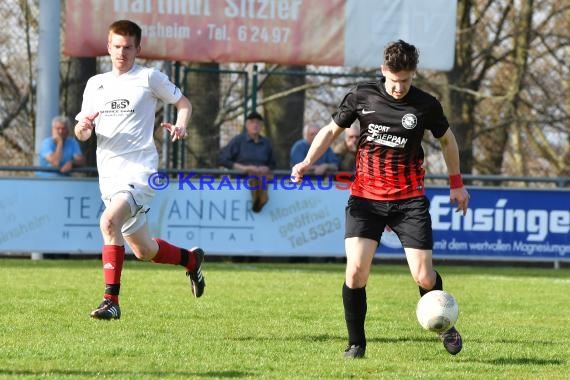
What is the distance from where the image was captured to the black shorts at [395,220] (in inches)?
268

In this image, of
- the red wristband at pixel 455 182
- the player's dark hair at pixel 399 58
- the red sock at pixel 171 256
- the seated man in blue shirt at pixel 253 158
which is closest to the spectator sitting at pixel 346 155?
the seated man in blue shirt at pixel 253 158

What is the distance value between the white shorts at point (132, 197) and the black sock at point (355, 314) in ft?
5.95

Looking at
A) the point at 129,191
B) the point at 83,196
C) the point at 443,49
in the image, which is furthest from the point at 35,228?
the point at 129,191

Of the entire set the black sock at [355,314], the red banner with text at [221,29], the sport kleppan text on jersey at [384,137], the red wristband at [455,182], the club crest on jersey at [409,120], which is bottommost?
the black sock at [355,314]

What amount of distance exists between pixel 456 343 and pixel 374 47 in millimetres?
9566

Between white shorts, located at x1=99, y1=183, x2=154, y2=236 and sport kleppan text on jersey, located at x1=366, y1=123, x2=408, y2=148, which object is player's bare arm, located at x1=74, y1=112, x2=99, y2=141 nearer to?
white shorts, located at x1=99, y1=183, x2=154, y2=236

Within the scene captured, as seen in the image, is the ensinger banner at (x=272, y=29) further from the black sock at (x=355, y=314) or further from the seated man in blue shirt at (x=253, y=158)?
the black sock at (x=355, y=314)

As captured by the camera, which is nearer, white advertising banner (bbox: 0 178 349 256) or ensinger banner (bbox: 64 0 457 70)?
white advertising banner (bbox: 0 178 349 256)

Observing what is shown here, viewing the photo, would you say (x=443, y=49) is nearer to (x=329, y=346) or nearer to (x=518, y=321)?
(x=518, y=321)

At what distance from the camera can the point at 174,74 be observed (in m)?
16.1

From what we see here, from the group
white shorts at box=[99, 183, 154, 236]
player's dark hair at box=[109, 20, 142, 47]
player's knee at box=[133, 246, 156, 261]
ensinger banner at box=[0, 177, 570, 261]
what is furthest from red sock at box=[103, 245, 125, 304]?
ensinger banner at box=[0, 177, 570, 261]

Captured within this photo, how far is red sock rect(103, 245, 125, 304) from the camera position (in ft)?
25.9

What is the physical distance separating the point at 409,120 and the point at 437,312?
3.52 feet

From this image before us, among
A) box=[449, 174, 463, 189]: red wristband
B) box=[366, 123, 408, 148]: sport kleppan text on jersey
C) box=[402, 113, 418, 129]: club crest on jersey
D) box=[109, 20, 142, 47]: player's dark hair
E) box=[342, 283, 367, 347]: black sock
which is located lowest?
box=[342, 283, 367, 347]: black sock
